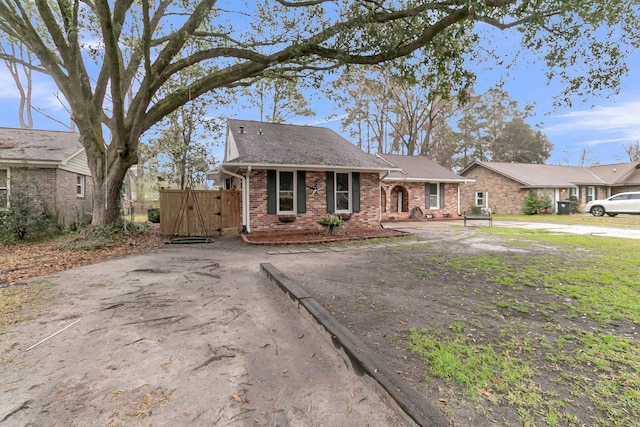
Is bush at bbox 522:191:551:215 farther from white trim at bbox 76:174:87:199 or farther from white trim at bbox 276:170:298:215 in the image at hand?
white trim at bbox 76:174:87:199

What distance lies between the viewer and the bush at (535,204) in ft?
73.6

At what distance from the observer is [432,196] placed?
63.6 feet

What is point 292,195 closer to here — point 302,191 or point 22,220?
point 302,191

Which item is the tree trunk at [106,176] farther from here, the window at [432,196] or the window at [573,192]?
the window at [573,192]

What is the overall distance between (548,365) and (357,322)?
5.81ft

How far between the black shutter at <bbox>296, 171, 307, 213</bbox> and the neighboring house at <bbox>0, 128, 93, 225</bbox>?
363 inches

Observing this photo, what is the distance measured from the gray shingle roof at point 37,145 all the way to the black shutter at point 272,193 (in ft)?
27.3

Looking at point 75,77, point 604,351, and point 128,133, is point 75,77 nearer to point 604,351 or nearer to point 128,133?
point 128,133

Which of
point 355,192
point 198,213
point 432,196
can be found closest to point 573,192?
point 432,196

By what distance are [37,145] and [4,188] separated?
2760 mm

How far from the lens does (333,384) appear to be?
2.43 metres

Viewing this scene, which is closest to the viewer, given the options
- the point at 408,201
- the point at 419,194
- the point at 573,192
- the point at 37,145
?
the point at 37,145

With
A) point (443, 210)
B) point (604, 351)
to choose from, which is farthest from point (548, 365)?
point (443, 210)

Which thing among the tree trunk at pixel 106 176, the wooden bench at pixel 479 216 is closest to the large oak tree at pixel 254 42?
the tree trunk at pixel 106 176
